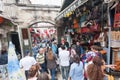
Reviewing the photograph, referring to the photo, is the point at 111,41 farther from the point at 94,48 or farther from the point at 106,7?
the point at 106,7

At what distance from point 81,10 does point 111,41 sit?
3.34 m

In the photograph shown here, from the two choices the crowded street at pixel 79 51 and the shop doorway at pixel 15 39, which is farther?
the shop doorway at pixel 15 39

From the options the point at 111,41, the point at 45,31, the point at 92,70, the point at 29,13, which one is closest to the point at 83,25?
the point at 111,41

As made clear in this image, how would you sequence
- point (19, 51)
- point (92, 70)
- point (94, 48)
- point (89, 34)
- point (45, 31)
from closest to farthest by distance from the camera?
point (92, 70) → point (94, 48) → point (89, 34) → point (19, 51) → point (45, 31)

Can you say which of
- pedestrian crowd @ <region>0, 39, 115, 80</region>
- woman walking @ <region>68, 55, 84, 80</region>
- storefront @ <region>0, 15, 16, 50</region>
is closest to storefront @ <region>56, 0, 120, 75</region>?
pedestrian crowd @ <region>0, 39, 115, 80</region>

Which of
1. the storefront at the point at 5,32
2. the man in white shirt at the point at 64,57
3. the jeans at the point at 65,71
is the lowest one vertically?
the jeans at the point at 65,71

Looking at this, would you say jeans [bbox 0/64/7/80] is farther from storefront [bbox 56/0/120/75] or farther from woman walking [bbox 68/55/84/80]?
woman walking [bbox 68/55/84/80]

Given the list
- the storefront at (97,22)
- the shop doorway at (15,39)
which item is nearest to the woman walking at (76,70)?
the storefront at (97,22)

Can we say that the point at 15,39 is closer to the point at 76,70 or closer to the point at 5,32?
the point at 5,32

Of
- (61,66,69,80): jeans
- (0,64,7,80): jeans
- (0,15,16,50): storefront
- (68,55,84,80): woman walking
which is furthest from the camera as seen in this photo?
(0,15,16,50): storefront

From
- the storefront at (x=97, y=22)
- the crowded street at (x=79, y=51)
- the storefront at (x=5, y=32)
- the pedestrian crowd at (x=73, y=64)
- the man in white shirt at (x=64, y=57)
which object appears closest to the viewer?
the pedestrian crowd at (x=73, y=64)

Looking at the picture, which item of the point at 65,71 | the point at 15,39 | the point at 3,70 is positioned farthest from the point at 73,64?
the point at 15,39

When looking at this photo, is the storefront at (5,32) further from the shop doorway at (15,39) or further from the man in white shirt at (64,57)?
the man in white shirt at (64,57)

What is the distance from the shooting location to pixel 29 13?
54.5ft
